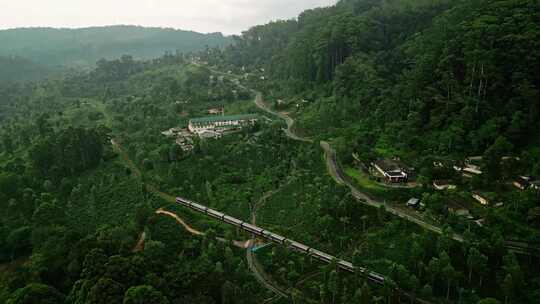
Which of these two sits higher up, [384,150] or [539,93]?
[539,93]

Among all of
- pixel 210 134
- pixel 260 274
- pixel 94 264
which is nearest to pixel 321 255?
pixel 260 274

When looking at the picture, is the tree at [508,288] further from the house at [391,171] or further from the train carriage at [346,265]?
the house at [391,171]

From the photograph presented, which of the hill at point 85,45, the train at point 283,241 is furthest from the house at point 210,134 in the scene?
the hill at point 85,45

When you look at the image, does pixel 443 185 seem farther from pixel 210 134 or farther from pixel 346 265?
pixel 210 134

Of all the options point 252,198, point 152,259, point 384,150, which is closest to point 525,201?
point 384,150

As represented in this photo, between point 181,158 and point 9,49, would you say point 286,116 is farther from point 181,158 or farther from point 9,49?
point 9,49
